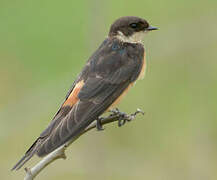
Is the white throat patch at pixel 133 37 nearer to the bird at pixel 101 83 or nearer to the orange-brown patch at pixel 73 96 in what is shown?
the bird at pixel 101 83

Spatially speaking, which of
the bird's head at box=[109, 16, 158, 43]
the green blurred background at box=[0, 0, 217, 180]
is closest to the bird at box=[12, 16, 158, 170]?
the bird's head at box=[109, 16, 158, 43]

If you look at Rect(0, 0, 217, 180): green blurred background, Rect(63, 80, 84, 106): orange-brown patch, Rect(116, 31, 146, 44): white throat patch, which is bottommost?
Rect(0, 0, 217, 180): green blurred background

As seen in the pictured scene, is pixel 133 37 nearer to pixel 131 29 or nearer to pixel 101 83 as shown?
pixel 131 29

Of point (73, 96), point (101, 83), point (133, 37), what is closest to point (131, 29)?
point (133, 37)

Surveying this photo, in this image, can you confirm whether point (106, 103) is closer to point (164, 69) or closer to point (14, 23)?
point (164, 69)

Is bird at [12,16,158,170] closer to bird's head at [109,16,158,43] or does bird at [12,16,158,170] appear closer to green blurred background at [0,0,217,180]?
bird's head at [109,16,158,43]

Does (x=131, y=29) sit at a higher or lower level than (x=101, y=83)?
higher

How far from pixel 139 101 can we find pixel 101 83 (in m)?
1.77

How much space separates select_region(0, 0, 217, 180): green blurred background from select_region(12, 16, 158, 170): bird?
18 centimetres

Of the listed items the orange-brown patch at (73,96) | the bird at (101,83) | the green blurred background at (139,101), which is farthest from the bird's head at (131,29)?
the orange-brown patch at (73,96)

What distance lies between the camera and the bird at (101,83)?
3.89 m

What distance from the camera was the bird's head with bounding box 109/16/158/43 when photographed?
4.89 m

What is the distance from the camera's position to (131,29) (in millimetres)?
→ 4930

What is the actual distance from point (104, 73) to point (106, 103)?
1.10ft
